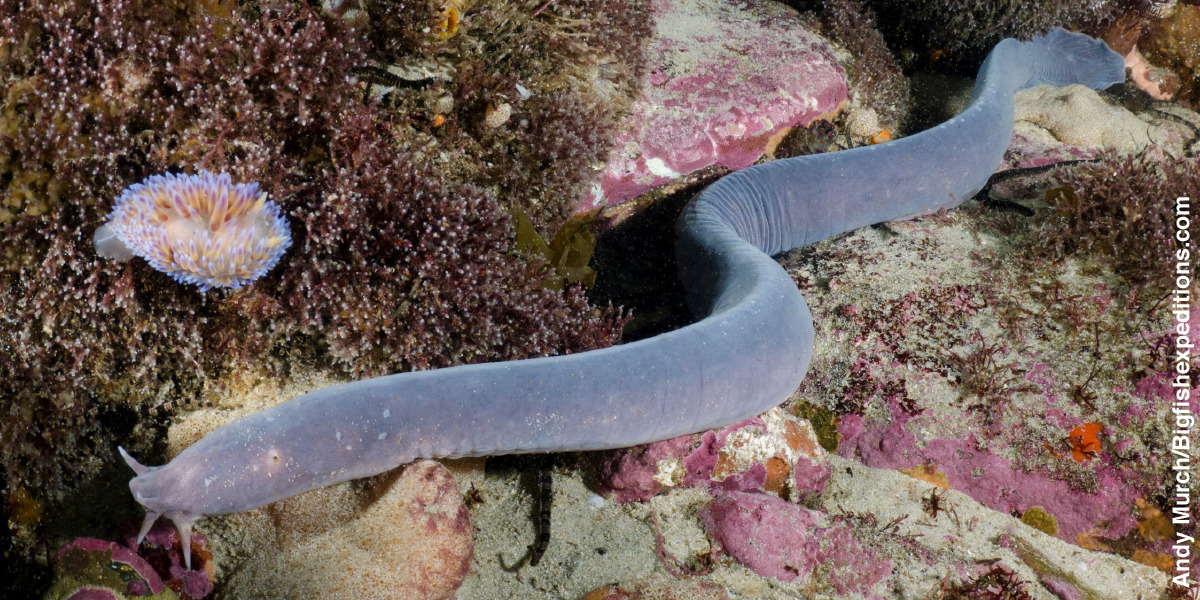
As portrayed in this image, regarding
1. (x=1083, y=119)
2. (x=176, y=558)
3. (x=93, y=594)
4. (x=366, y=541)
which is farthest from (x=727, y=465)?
(x=1083, y=119)

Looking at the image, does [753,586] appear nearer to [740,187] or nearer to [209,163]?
[740,187]

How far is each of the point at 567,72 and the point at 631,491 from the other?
2.71 metres

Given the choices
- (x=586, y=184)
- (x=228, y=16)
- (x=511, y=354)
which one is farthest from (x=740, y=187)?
(x=228, y=16)

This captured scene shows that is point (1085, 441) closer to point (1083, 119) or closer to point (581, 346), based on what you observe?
point (581, 346)

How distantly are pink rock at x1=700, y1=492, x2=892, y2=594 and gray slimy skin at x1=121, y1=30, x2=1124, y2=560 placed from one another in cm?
49

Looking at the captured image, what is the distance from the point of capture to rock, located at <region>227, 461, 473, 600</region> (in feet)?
8.49

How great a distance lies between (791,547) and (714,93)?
10.7 feet

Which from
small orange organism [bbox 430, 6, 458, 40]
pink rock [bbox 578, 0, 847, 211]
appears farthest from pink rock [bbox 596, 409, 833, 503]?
small orange organism [bbox 430, 6, 458, 40]

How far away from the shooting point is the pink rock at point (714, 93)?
14.2 feet

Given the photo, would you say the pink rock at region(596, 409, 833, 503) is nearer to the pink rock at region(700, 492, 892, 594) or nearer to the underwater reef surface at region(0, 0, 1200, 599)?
the underwater reef surface at region(0, 0, 1200, 599)

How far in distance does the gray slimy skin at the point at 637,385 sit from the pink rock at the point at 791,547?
1.60 ft

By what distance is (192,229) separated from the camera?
8.66 ft

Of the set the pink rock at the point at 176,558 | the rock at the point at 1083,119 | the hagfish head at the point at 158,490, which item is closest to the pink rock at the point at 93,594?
the pink rock at the point at 176,558

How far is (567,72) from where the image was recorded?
404cm
